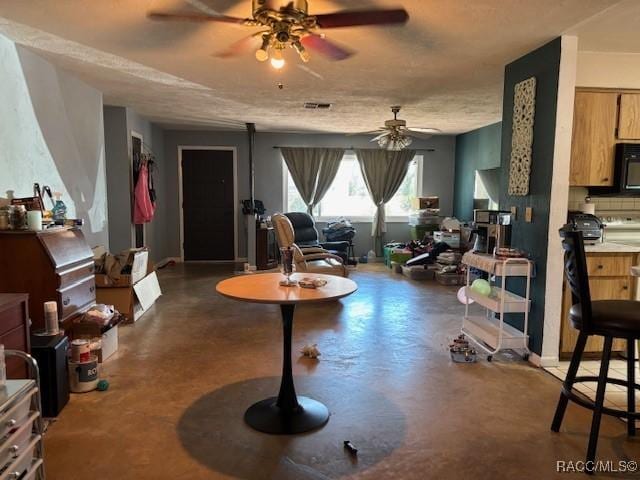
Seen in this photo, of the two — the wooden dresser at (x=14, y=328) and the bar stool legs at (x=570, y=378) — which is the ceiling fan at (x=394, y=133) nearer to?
the bar stool legs at (x=570, y=378)

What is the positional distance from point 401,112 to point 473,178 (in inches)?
91.6

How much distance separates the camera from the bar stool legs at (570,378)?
7.05 ft

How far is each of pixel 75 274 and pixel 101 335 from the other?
47cm

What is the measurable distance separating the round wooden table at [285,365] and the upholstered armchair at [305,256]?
6.54ft

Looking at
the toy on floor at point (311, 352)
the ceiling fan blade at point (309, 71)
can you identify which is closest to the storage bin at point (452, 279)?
the toy on floor at point (311, 352)

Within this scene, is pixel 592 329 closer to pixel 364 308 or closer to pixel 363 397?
pixel 363 397

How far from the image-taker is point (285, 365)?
2434 millimetres

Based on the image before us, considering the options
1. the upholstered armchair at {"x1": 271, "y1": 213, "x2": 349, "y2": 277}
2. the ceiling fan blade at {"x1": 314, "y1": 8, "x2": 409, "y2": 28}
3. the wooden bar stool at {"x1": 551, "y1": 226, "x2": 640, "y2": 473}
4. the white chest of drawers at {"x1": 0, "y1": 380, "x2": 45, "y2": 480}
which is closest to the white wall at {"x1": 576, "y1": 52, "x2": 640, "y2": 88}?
the ceiling fan blade at {"x1": 314, "y1": 8, "x2": 409, "y2": 28}

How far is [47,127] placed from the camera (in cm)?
365

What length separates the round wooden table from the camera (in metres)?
2.11

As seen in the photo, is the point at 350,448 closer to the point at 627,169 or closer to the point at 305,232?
the point at 627,169

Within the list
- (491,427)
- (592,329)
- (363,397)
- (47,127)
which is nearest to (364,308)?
(363,397)

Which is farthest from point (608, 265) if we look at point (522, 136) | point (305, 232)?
point (305, 232)

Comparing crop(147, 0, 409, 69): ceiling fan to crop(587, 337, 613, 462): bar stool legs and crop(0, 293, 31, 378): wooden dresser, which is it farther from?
crop(587, 337, 613, 462): bar stool legs
